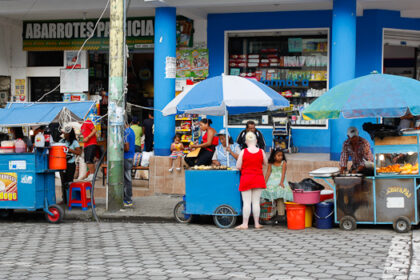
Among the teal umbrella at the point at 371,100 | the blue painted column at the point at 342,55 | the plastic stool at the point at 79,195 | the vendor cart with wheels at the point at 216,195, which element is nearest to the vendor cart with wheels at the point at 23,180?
the plastic stool at the point at 79,195

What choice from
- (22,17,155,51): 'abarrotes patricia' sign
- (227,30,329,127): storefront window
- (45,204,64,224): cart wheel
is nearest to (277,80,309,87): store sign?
(227,30,329,127): storefront window

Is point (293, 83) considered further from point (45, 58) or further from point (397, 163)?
point (45, 58)

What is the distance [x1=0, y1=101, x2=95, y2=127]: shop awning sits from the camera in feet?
37.2

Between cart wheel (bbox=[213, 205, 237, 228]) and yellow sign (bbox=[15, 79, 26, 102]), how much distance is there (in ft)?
31.1

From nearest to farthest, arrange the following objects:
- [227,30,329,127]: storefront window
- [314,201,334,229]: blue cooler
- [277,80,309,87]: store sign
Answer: [314,201,334,229]: blue cooler → [227,30,329,127]: storefront window → [277,80,309,87]: store sign

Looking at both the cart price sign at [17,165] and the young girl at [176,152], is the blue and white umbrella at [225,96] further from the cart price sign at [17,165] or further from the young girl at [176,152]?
the cart price sign at [17,165]

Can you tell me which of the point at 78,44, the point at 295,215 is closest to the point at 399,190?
the point at 295,215

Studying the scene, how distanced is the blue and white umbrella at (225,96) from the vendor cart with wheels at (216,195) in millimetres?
1178

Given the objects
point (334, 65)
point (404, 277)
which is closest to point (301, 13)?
point (334, 65)

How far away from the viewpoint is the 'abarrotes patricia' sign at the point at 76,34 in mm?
16938

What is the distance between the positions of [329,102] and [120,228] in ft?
14.1

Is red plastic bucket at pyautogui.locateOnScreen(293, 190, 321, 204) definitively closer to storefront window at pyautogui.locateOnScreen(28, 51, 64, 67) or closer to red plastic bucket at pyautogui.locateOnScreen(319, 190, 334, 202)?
red plastic bucket at pyautogui.locateOnScreen(319, 190, 334, 202)

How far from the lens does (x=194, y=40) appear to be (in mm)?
16562

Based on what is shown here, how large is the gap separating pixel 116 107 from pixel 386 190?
5.36 meters
